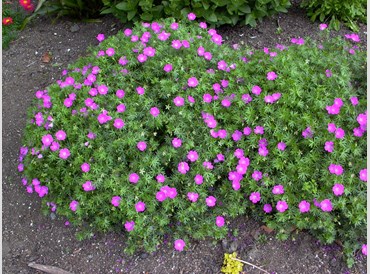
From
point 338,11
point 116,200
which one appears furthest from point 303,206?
point 338,11

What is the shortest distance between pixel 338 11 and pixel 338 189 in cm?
241

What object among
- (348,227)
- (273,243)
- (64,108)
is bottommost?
(273,243)

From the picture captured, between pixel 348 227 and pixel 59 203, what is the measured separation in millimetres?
1812

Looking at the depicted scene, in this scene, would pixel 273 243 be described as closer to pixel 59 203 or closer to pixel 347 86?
pixel 347 86

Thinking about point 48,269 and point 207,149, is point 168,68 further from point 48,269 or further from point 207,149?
point 48,269

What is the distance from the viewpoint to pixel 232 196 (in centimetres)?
311

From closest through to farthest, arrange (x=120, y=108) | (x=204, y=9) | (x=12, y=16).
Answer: (x=120, y=108)
(x=204, y=9)
(x=12, y=16)

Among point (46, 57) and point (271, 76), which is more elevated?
point (271, 76)

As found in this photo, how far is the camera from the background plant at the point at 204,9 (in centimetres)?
435

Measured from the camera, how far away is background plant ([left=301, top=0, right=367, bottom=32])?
15.2 feet

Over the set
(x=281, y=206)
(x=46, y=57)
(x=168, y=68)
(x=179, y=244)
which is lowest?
(x=179, y=244)

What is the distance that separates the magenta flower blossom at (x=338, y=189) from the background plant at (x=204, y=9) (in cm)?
204

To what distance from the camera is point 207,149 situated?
3.14 metres

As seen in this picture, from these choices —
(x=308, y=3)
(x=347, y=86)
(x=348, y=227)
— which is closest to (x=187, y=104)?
(x=347, y=86)
